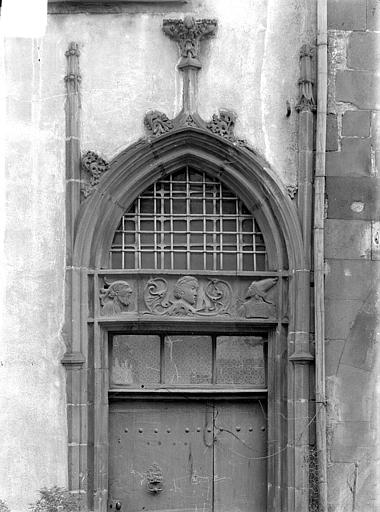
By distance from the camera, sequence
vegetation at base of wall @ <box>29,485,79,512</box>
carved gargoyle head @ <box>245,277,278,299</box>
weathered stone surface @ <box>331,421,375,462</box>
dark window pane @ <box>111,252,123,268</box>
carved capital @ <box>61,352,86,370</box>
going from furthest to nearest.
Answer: dark window pane @ <box>111,252,123,268</box> < carved gargoyle head @ <box>245,277,278,299</box> < weathered stone surface @ <box>331,421,375,462</box> < carved capital @ <box>61,352,86,370</box> < vegetation at base of wall @ <box>29,485,79,512</box>

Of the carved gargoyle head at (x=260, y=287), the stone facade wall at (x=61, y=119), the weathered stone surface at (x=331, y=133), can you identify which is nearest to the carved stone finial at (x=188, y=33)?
the stone facade wall at (x=61, y=119)

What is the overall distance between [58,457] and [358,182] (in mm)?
4046

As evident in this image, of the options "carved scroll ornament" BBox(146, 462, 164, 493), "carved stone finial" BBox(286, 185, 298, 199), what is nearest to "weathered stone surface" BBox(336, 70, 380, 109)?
"carved stone finial" BBox(286, 185, 298, 199)

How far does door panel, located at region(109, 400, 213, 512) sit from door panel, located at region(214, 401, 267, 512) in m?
0.10

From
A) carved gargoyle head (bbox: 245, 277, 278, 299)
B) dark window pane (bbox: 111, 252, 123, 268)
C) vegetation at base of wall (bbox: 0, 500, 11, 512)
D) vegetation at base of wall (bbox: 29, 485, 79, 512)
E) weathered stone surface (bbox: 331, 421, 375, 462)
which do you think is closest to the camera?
vegetation at base of wall (bbox: 29, 485, 79, 512)

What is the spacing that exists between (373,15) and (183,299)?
3495mm

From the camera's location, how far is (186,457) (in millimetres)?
11016

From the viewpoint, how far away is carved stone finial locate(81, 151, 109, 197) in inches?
424

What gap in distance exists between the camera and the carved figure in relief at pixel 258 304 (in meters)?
10.9

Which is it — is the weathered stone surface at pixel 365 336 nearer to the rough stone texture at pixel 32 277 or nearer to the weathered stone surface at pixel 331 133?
the weathered stone surface at pixel 331 133

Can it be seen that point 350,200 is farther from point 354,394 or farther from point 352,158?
point 354,394

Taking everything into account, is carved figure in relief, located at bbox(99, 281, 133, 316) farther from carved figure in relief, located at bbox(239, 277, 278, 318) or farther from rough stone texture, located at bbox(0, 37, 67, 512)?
carved figure in relief, located at bbox(239, 277, 278, 318)

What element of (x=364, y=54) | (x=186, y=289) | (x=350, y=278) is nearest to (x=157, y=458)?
(x=186, y=289)

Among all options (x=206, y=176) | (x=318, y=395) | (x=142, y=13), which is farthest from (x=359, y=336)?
(x=142, y=13)
